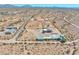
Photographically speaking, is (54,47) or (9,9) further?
(9,9)

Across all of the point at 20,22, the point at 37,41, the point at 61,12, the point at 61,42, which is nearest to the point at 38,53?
the point at 37,41

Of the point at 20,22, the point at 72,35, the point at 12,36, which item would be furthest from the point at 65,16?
the point at 12,36

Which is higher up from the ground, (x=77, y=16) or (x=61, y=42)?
(x=77, y=16)

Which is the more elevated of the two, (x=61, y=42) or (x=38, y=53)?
(x=61, y=42)

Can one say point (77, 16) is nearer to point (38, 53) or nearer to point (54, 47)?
point (54, 47)

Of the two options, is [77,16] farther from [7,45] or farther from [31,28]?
[7,45]
